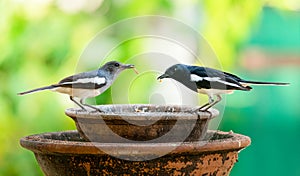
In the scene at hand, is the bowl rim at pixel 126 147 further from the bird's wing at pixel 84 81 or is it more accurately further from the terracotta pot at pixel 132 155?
the bird's wing at pixel 84 81

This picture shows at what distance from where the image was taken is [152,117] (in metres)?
1.56

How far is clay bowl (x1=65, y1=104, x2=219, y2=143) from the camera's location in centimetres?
156

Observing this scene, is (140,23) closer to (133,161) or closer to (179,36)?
(179,36)

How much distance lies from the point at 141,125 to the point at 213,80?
0.18m

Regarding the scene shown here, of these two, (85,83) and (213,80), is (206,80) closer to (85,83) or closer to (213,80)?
(213,80)

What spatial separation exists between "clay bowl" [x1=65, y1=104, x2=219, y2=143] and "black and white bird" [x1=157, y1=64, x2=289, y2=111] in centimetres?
5

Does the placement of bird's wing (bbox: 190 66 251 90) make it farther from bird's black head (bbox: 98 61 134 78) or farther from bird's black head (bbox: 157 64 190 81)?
bird's black head (bbox: 98 61 134 78)

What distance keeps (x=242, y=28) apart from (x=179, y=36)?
270 mm

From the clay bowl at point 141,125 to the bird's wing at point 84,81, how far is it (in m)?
0.06

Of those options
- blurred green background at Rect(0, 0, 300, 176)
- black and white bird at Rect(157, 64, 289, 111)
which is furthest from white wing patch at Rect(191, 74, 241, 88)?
blurred green background at Rect(0, 0, 300, 176)

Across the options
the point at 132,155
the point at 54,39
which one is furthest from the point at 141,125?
the point at 54,39

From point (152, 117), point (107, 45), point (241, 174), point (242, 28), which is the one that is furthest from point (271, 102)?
point (152, 117)

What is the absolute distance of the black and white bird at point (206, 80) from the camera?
5.32 feet

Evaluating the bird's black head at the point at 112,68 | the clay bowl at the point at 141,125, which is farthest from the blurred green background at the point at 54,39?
the clay bowl at the point at 141,125
